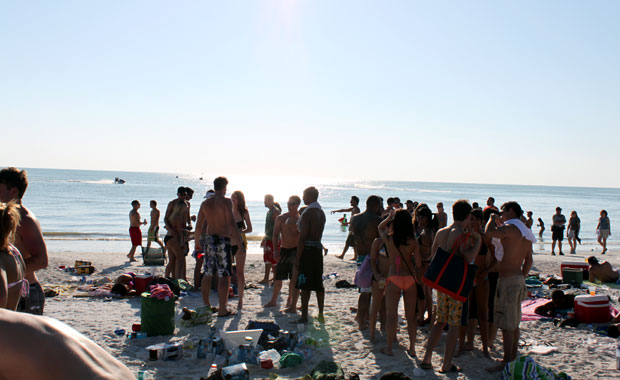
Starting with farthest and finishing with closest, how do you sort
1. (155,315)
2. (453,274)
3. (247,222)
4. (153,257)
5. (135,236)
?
1. (135,236)
2. (153,257)
3. (247,222)
4. (155,315)
5. (453,274)

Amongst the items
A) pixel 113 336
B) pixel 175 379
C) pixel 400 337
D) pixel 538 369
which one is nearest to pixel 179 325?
pixel 113 336

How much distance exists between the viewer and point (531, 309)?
7980mm

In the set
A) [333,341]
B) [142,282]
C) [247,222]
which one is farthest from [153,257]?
[333,341]

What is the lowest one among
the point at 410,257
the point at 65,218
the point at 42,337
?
the point at 65,218

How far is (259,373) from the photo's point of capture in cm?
510

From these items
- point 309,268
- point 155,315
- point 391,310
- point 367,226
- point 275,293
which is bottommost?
point 275,293

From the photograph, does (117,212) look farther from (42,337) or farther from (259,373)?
(42,337)

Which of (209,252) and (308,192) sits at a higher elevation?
(308,192)

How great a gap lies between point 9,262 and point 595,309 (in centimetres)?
712

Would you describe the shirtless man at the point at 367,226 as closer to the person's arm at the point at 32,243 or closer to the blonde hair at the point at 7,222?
the person's arm at the point at 32,243

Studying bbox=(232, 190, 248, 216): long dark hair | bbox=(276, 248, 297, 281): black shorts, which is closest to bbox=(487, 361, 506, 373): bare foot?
bbox=(276, 248, 297, 281): black shorts

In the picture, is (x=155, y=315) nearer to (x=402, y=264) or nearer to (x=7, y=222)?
(x=402, y=264)

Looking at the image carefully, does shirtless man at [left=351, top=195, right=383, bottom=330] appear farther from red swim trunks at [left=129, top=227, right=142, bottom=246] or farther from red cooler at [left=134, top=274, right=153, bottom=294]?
red swim trunks at [left=129, top=227, right=142, bottom=246]

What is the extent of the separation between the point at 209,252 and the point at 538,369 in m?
4.38
